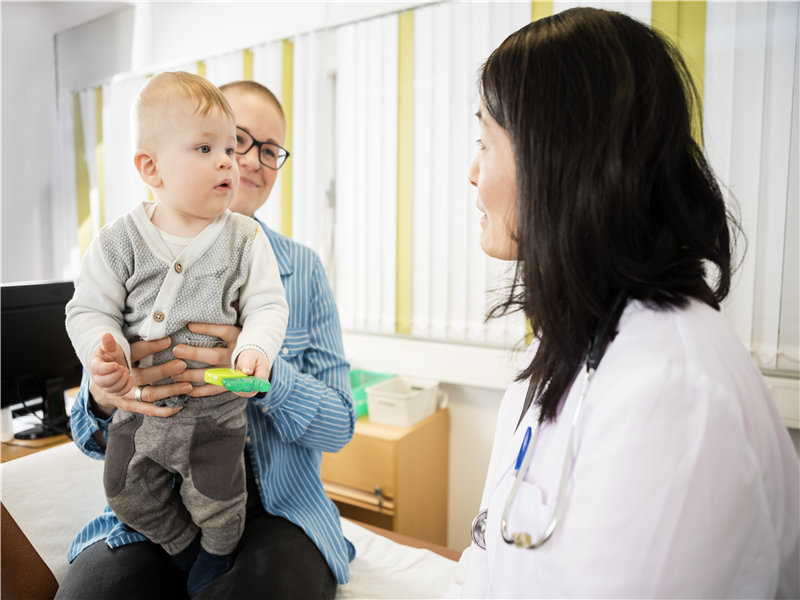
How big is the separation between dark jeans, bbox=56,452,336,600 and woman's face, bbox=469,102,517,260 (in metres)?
0.77

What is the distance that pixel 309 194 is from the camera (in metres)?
2.88

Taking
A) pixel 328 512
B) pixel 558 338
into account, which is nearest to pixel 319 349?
pixel 328 512

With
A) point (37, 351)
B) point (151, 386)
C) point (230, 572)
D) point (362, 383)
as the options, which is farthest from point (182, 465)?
point (362, 383)

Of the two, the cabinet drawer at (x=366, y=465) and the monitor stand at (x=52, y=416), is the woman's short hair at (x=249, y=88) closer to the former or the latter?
the monitor stand at (x=52, y=416)

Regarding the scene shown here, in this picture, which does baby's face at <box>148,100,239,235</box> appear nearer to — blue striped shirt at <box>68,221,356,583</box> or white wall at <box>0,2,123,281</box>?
blue striped shirt at <box>68,221,356,583</box>

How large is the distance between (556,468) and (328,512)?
0.81 m

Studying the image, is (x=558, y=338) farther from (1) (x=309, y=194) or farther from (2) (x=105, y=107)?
(2) (x=105, y=107)

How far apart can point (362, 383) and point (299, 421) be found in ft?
4.83

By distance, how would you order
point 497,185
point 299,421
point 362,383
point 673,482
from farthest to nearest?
1. point 362,383
2. point 299,421
3. point 497,185
4. point 673,482

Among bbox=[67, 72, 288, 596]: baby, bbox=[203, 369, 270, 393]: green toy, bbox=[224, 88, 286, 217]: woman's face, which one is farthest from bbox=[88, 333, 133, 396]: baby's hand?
bbox=[224, 88, 286, 217]: woman's face

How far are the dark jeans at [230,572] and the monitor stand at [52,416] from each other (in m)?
0.73

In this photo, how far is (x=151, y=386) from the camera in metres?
1.05

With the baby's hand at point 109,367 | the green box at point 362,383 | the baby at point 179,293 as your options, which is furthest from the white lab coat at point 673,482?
the green box at point 362,383

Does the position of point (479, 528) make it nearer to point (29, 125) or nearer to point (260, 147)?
point (260, 147)
